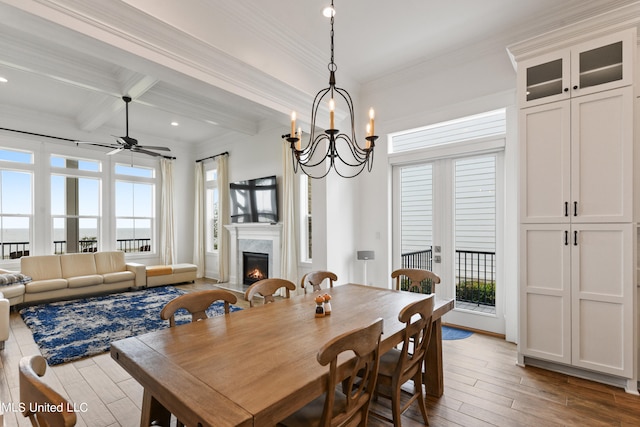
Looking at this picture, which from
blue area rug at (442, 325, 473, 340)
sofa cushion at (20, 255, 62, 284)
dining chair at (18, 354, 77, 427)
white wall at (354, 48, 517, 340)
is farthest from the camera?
sofa cushion at (20, 255, 62, 284)

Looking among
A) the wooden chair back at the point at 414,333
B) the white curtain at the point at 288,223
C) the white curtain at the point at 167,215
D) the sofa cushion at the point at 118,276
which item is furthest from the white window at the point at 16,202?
the wooden chair back at the point at 414,333

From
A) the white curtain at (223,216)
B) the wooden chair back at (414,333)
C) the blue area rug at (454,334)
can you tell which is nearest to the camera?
the wooden chair back at (414,333)

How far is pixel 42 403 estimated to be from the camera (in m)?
0.82

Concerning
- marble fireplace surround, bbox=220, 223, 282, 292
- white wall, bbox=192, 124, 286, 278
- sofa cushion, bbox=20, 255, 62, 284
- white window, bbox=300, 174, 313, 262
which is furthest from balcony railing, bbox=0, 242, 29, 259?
white window, bbox=300, 174, 313, 262

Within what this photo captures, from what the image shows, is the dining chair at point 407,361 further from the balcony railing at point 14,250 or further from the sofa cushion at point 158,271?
the balcony railing at point 14,250

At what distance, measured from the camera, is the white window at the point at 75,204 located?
6.30 metres

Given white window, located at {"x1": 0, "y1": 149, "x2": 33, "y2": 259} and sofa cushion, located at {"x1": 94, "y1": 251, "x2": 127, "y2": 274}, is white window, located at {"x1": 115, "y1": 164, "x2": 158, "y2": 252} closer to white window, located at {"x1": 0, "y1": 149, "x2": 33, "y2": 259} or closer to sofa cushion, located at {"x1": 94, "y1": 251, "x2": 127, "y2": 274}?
sofa cushion, located at {"x1": 94, "y1": 251, "x2": 127, "y2": 274}

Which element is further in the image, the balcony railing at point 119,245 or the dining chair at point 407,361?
the balcony railing at point 119,245

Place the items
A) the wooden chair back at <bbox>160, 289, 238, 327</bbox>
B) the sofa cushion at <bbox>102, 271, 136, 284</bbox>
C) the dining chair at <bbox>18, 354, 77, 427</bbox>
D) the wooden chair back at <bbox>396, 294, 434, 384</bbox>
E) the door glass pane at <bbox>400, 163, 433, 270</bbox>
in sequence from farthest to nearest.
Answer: the sofa cushion at <bbox>102, 271, 136, 284</bbox> < the door glass pane at <bbox>400, 163, 433, 270</bbox> < the wooden chair back at <bbox>160, 289, 238, 327</bbox> < the wooden chair back at <bbox>396, 294, 434, 384</bbox> < the dining chair at <bbox>18, 354, 77, 427</bbox>

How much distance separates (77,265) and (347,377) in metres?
6.42

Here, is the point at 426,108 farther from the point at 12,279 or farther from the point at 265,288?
the point at 12,279

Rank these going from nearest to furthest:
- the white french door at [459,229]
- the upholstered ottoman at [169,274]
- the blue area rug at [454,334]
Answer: the blue area rug at [454,334], the white french door at [459,229], the upholstered ottoman at [169,274]

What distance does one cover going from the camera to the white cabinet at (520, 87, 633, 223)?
258cm

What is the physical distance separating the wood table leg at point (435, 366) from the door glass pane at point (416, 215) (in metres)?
1.89
